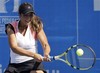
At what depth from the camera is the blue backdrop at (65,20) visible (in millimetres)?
5949

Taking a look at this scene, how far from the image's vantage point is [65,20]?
5996 mm

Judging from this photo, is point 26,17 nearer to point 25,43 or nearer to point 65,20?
point 25,43

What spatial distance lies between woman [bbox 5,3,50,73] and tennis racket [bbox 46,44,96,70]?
1.16ft

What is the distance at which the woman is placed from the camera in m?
4.39

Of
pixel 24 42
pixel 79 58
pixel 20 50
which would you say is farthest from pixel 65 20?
pixel 20 50

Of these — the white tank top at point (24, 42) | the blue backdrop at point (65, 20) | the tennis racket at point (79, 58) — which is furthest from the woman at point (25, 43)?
the blue backdrop at point (65, 20)

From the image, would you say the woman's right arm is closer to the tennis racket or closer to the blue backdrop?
the tennis racket

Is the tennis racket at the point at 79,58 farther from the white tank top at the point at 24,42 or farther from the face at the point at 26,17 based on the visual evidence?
the face at the point at 26,17

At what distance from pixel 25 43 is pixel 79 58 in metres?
1.51

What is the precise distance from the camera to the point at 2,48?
6027mm

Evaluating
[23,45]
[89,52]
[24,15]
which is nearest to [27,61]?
[23,45]

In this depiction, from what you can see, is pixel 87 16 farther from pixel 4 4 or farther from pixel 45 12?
pixel 4 4

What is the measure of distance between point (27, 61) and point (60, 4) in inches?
65.1

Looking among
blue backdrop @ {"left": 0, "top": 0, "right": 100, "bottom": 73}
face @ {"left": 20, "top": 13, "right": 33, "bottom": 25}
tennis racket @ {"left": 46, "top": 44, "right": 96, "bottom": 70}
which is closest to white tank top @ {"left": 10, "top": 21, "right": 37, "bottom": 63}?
face @ {"left": 20, "top": 13, "right": 33, "bottom": 25}
